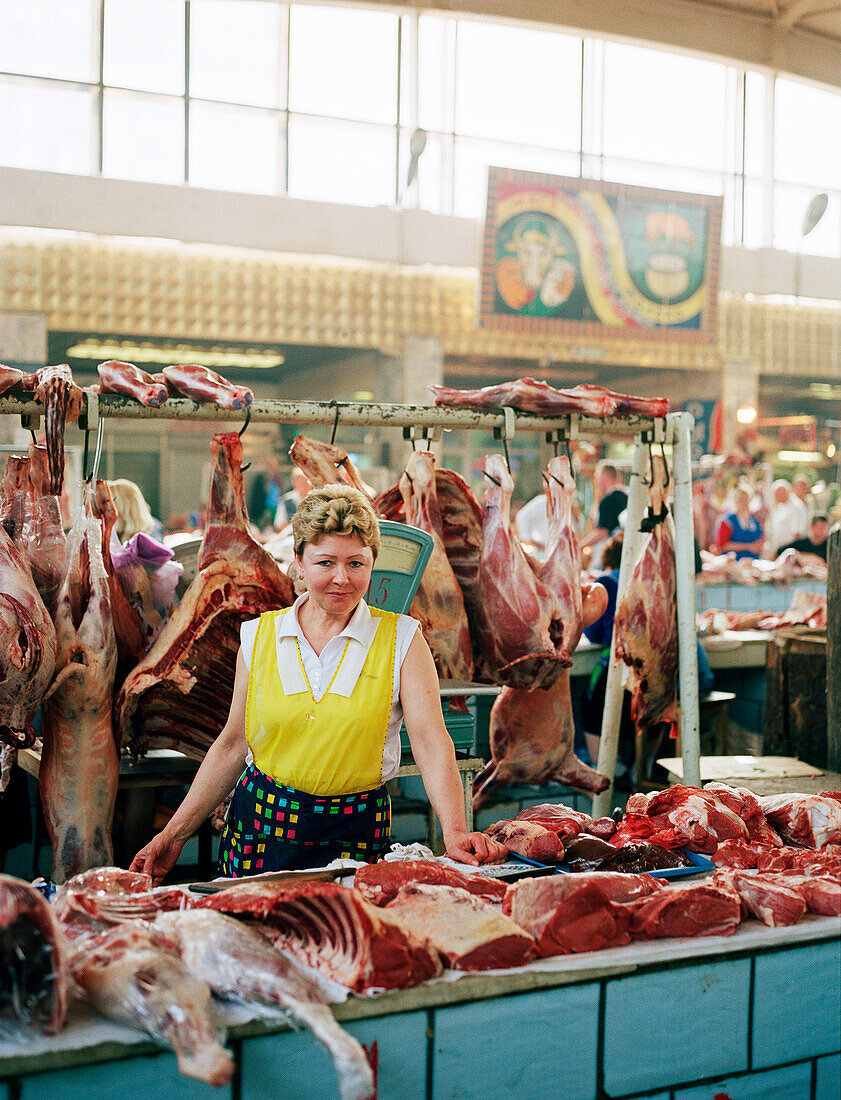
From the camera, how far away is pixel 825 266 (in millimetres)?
15328

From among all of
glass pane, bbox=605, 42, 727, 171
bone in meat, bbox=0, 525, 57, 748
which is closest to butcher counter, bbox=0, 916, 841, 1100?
bone in meat, bbox=0, 525, 57, 748

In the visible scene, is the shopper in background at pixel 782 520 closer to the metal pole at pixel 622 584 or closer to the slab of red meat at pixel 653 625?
the metal pole at pixel 622 584

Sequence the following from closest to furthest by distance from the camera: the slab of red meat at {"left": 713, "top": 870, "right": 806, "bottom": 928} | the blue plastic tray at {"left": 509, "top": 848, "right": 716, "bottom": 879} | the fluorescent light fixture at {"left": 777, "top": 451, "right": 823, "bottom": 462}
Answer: the slab of red meat at {"left": 713, "top": 870, "right": 806, "bottom": 928}, the blue plastic tray at {"left": 509, "top": 848, "right": 716, "bottom": 879}, the fluorescent light fixture at {"left": 777, "top": 451, "right": 823, "bottom": 462}

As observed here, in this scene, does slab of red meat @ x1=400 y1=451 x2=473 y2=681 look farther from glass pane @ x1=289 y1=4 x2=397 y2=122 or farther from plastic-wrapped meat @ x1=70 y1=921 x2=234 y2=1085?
glass pane @ x1=289 y1=4 x2=397 y2=122

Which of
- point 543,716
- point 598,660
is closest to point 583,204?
point 598,660

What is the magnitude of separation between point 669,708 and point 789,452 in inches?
544

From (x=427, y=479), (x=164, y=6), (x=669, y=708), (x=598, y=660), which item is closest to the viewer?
(x=427, y=479)

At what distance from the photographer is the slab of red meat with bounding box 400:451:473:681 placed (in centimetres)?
357

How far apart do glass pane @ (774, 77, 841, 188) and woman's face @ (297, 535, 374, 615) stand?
15533 mm

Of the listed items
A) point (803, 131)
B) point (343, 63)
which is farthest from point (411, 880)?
point (803, 131)

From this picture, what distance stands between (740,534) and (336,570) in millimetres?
9386

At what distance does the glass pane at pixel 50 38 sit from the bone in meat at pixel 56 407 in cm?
1082

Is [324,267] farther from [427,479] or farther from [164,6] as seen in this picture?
[427,479]

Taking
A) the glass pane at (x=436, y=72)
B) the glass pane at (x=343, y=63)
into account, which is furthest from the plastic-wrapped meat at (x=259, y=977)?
the glass pane at (x=436, y=72)
